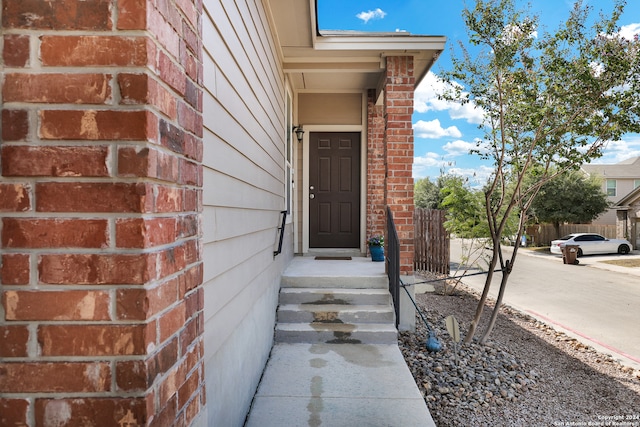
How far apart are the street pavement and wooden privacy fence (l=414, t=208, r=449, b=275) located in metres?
0.83

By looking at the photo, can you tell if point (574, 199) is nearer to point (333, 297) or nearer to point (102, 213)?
point (333, 297)

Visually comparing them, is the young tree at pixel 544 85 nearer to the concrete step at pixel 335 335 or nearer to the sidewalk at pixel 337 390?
the concrete step at pixel 335 335

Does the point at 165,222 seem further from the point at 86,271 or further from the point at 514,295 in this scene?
the point at 514,295

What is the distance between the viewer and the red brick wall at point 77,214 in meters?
0.89

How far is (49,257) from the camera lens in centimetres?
89

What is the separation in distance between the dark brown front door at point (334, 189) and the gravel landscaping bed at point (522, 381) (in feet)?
7.32

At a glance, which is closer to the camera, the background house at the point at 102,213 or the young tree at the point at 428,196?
the background house at the point at 102,213

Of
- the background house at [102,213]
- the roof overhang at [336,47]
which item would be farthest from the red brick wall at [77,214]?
the roof overhang at [336,47]

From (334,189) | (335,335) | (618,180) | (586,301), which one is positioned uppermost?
(618,180)

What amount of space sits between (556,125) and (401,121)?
170cm

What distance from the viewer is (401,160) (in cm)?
499

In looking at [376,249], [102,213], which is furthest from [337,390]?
[376,249]

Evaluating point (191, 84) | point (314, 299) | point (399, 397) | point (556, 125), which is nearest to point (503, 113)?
point (556, 125)

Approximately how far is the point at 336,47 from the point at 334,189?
2.61m
